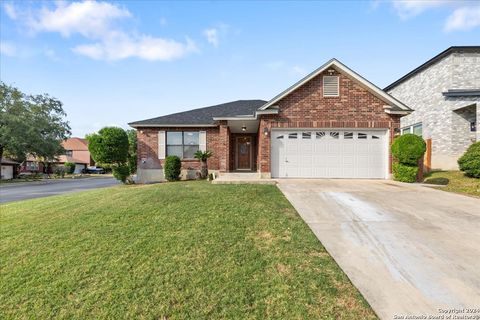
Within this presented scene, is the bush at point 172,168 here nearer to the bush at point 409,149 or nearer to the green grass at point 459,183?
the bush at point 409,149

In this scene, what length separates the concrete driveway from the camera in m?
3.36

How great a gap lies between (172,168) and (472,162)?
48.0 ft

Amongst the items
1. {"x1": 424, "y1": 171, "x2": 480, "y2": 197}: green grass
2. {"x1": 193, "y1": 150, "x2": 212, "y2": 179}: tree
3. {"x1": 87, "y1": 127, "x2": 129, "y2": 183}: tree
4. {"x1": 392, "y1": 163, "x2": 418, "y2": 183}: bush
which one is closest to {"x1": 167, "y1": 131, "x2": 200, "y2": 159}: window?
{"x1": 193, "y1": 150, "x2": 212, "y2": 179}: tree

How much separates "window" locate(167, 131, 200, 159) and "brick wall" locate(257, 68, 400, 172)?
5352 millimetres

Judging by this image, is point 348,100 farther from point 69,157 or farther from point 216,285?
point 69,157

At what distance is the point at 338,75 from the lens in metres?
12.5

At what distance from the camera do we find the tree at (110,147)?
50.0 feet

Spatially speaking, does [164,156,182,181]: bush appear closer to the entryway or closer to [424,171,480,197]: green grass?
the entryway

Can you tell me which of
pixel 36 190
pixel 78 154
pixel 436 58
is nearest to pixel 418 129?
pixel 436 58

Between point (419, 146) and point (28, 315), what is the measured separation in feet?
44.1

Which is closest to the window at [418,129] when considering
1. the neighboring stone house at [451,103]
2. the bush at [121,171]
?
the neighboring stone house at [451,103]

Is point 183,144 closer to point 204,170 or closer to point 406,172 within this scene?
point 204,170

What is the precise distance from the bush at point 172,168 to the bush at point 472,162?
1430 centimetres

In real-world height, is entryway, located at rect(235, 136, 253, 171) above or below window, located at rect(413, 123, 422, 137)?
below
